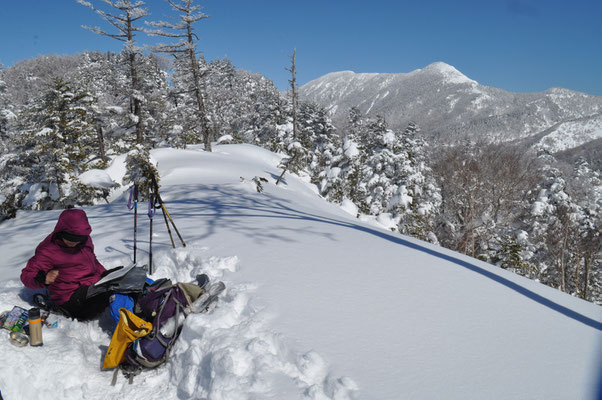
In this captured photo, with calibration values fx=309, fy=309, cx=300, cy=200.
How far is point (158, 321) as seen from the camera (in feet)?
10.9

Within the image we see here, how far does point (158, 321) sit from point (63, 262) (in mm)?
1461

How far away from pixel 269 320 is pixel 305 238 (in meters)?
2.54

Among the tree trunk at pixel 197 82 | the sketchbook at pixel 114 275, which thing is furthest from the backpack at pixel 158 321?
the tree trunk at pixel 197 82

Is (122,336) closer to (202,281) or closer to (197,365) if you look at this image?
(197,365)

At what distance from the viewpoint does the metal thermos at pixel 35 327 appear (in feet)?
9.80

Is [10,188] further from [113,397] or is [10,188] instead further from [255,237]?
[113,397]

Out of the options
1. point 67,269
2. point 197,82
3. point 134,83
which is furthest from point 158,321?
point 197,82

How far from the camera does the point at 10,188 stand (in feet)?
47.1

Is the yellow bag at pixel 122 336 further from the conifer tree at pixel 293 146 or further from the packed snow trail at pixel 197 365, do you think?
the conifer tree at pixel 293 146

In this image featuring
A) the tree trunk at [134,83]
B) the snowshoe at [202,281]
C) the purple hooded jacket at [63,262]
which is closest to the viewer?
the purple hooded jacket at [63,262]

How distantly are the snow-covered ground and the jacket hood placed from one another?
1.01 meters

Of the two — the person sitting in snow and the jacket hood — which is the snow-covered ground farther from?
the jacket hood

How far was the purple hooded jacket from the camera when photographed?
11.6 feet

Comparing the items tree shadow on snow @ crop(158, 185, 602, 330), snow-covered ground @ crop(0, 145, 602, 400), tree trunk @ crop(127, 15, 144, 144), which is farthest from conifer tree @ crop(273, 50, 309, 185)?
snow-covered ground @ crop(0, 145, 602, 400)
